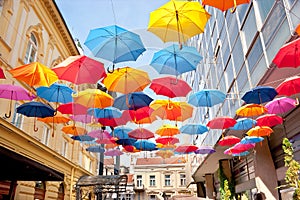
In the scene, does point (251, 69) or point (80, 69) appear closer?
point (80, 69)

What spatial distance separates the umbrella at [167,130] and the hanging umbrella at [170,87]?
3372 mm

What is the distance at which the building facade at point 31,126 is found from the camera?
9641 mm

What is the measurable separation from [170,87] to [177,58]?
112 cm

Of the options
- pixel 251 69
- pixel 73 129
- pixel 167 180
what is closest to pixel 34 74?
pixel 73 129

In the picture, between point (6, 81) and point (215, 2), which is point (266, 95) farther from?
point (6, 81)

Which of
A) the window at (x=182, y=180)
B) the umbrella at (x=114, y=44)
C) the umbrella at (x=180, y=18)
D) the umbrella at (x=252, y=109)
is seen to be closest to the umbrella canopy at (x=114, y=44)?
the umbrella at (x=114, y=44)

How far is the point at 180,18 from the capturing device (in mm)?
5914

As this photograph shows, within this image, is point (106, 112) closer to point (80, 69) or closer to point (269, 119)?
point (80, 69)

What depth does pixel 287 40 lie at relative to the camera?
640 centimetres

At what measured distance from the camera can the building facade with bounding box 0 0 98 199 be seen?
9641 mm

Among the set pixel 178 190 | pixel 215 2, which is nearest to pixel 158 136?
pixel 215 2

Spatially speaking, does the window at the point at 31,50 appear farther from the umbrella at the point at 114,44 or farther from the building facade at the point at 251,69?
the building facade at the point at 251,69

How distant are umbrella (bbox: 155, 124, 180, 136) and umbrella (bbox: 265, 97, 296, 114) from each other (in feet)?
14.0

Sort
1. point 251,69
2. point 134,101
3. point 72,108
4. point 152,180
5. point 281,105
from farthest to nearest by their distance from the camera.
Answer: point 152,180 → point 72,108 → point 251,69 → point 134,101 → point 281,105
